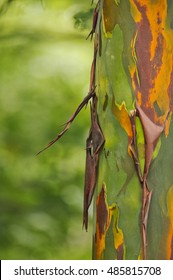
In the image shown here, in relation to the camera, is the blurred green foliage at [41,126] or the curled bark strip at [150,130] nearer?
the curled bark strip at [150,130]

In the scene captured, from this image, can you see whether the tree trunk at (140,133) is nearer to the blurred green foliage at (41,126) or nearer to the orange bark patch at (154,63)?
the orange bark patch at (154,63)

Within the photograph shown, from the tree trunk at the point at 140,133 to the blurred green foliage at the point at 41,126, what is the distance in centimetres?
92

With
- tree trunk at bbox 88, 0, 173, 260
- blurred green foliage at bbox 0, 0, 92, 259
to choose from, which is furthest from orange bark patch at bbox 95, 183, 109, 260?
blurred green foliage at bbox 0, 0, 92, 259

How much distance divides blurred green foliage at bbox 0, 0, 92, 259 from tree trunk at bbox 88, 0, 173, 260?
92 cm

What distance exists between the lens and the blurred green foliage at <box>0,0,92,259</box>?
154cm

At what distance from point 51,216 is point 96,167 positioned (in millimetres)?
939

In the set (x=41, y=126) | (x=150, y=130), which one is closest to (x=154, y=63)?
(x=150, y=130)

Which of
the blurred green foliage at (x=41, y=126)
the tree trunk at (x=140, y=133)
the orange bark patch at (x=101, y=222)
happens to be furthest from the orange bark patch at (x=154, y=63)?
the blurred green foliage at (x=41, y=126)

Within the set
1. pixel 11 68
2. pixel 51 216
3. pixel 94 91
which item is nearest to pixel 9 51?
pixel 11 68

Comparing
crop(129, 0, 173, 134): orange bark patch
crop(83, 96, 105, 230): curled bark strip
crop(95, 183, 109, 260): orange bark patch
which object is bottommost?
crop(95, 183, 109, 260): orange bark patch

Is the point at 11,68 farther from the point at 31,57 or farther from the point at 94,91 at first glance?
the point at 94,91

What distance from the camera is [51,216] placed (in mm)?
1550

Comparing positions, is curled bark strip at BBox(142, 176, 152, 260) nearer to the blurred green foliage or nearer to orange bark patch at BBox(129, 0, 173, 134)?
orange bark patch at BBox(129, 0, 173, 134)

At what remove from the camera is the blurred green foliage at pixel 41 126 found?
1537 mm
